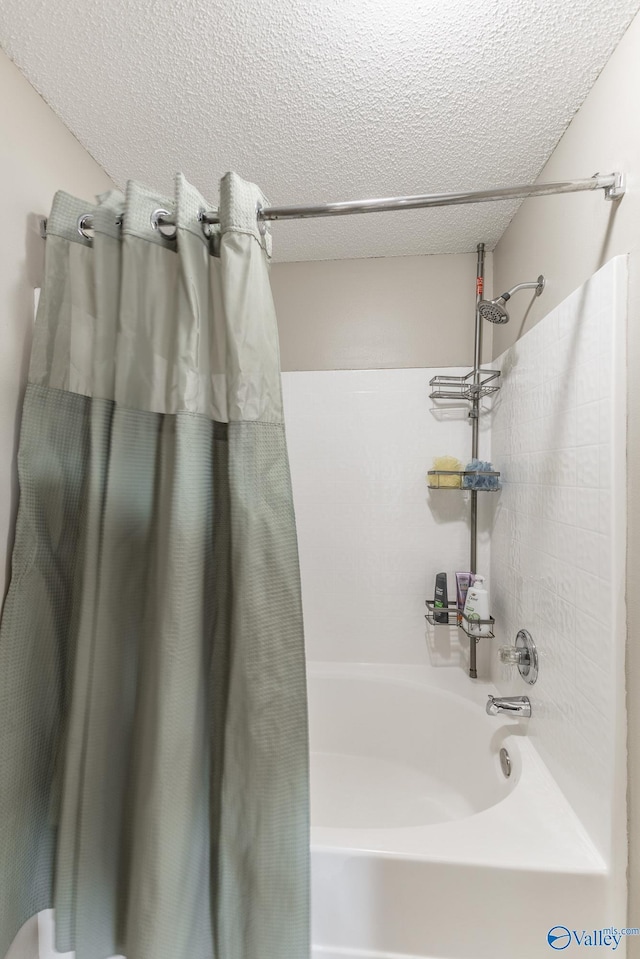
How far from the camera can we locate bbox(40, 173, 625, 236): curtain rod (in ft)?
3.25

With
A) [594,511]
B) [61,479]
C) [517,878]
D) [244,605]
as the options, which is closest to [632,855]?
[517,878]

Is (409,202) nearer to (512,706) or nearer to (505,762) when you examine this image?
(512,706)

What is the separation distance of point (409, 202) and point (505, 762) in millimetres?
1646

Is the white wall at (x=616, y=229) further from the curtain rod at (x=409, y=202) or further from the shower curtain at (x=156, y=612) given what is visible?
the shower curtain at (x=156, y=612)

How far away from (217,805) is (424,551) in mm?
1416

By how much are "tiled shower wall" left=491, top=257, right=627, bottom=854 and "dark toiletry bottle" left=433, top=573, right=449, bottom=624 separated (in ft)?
1.06

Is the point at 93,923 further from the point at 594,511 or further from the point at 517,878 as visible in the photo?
the point at 594,511

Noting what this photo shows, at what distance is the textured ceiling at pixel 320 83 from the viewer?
1013 mm

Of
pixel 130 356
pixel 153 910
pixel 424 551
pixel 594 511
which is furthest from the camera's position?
pixel 424 551

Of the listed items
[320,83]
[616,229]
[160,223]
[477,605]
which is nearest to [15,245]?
[160,223]

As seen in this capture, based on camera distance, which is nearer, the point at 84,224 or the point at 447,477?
the point at 84,224

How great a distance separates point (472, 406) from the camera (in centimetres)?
210

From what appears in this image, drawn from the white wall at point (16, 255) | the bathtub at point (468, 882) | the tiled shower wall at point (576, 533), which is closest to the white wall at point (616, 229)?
the tiled shower wall at point (576, 533)

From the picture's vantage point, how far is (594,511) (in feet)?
3.68
